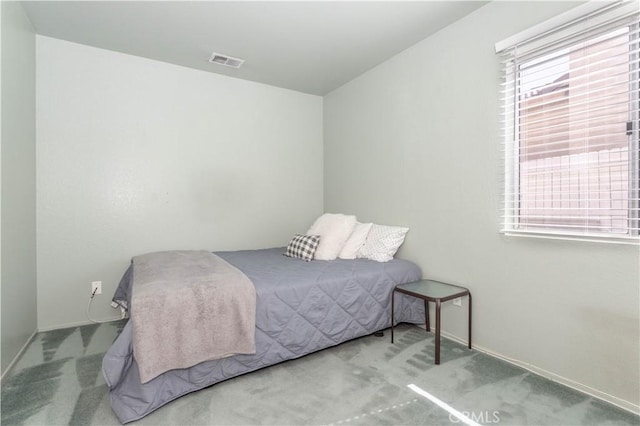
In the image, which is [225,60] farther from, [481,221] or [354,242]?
[481,221]

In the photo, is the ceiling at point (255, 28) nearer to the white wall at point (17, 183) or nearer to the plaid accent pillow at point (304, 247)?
the white wall at point (17, 183)

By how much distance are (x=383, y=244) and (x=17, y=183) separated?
2853 mm

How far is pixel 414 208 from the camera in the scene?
288 centimetres

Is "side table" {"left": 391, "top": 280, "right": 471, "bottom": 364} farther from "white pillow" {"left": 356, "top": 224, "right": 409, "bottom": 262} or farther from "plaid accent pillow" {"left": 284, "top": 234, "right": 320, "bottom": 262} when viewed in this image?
A: "plaid accent pillow" {"left": 284, "top": 234, "right": 320, "bottom": 262}

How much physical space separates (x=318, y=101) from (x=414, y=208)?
2.15m

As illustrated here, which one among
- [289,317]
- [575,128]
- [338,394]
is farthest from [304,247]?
[575,128]

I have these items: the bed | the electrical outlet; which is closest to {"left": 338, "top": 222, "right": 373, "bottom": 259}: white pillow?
the bed

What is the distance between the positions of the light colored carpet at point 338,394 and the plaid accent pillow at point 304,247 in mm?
927

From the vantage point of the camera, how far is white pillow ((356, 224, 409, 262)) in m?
2.88

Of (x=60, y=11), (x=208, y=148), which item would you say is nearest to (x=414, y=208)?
(x=208, y=148)

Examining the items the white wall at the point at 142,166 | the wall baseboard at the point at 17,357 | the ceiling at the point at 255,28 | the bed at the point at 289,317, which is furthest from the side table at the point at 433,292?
the wall baseboard at the point at 17,357

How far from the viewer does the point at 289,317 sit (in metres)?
2.10

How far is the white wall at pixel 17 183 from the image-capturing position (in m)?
1.99

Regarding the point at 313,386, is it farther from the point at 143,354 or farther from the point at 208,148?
the point at 208,148
